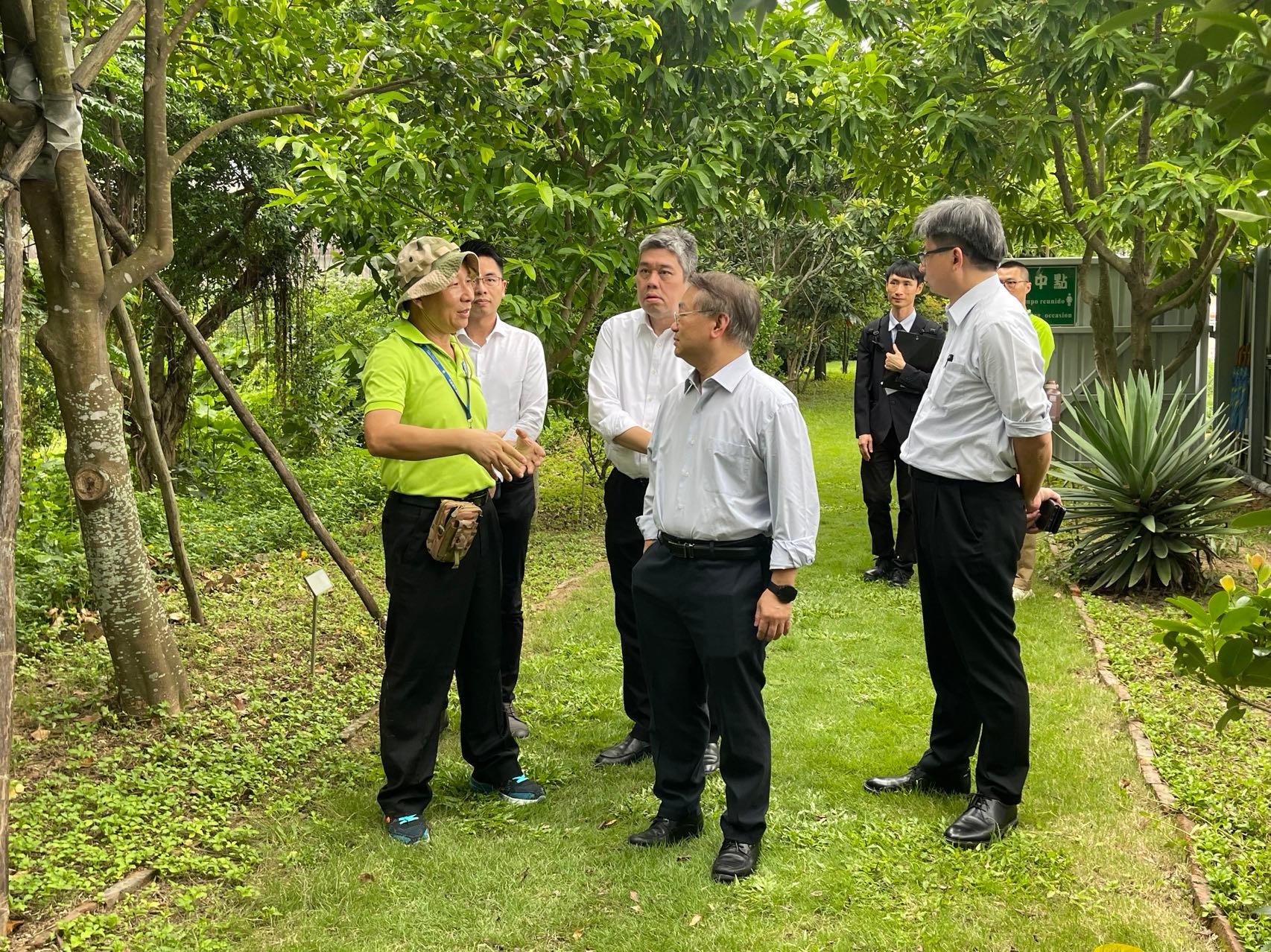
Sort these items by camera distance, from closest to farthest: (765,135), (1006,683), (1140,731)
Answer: (1006,683) < (1140,731) < (765,135)

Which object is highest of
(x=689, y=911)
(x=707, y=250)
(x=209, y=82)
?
(x=209, y=82)

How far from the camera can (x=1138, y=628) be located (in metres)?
6.87

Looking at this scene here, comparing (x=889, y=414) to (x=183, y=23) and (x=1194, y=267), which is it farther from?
(x=183, y=23)

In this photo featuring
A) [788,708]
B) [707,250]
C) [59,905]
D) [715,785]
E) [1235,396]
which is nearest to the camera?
[59,905]

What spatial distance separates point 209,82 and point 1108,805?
24.3 ft

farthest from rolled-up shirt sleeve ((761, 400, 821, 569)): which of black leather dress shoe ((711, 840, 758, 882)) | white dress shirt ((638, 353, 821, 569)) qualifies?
black leather dress shoe ((711, 840, 758, 882))

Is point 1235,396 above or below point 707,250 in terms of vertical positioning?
below

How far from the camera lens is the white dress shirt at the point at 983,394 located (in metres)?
3.79

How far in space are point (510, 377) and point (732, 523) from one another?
192cm

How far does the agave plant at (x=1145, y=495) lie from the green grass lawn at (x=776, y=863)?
237 centimetres

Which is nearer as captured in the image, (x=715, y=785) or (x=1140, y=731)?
(x=715, y=785)

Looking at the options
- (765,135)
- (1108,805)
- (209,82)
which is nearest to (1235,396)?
(765,135)

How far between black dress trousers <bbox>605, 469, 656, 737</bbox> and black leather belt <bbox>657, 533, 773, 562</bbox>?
104cm

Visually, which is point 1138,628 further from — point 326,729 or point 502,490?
point 326,729
